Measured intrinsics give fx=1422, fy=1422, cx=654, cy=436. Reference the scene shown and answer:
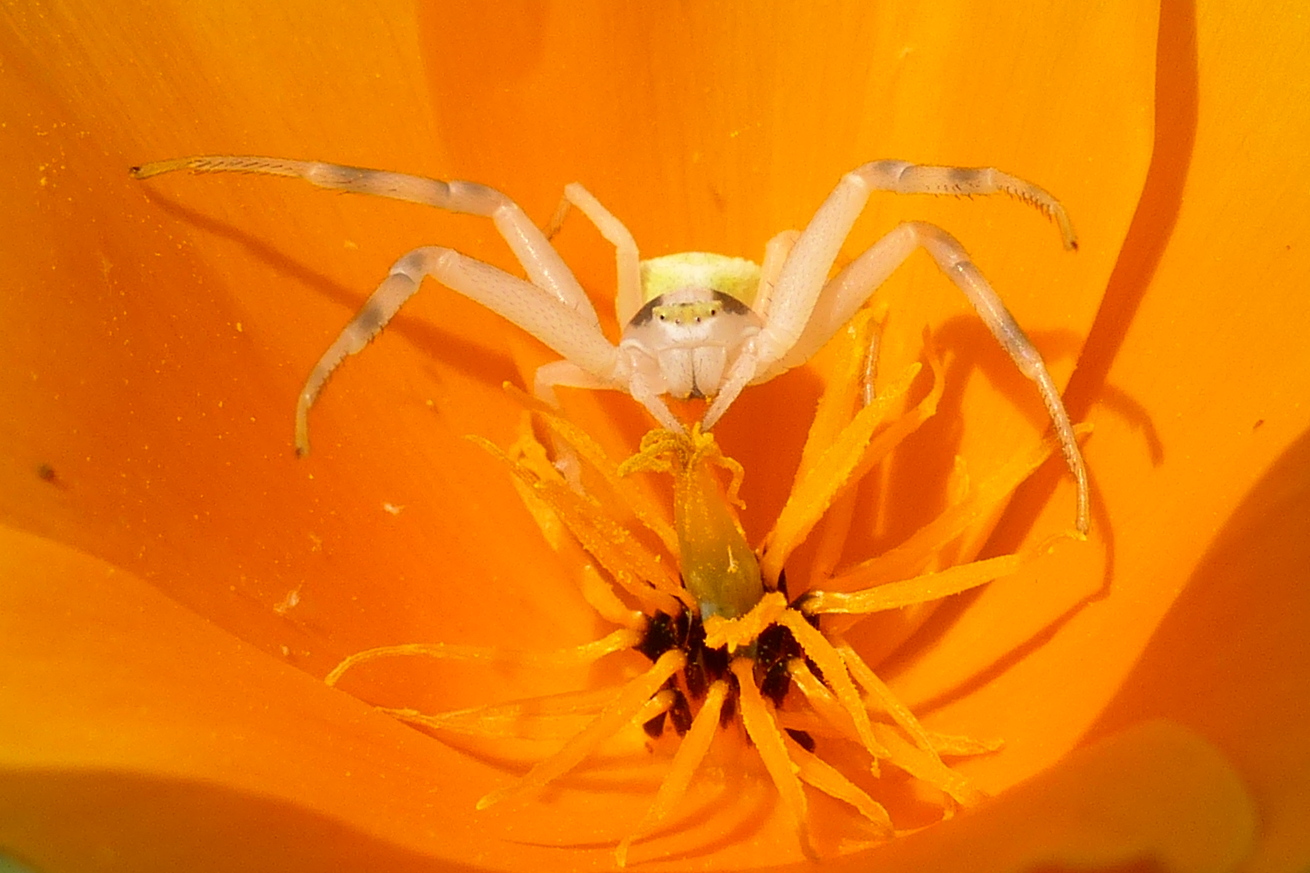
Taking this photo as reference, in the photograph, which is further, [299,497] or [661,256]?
[661,256]

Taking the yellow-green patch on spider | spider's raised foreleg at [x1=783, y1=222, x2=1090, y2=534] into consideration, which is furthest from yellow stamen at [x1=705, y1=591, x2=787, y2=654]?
spider's raised foreleg at [x1=783, y1=222, x2=1090, y2=534]

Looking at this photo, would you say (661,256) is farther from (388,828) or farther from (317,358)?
(388,828)

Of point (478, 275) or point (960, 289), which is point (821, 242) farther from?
point (478, 275)

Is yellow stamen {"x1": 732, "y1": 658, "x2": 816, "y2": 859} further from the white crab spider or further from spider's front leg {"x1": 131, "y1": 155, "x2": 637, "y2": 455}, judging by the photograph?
spider's front leg {"x1": 131, "y1": 155, "x2": 637, "y2": 455}

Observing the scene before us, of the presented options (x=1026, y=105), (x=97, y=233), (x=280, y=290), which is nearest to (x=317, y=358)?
(x=280, y=290)

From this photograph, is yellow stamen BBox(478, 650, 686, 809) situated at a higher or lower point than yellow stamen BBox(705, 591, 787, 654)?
lower

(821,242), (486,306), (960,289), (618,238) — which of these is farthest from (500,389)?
(960,289)

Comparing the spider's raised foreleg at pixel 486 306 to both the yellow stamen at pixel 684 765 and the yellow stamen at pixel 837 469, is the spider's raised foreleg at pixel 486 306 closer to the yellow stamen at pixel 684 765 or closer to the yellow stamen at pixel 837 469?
the yellow stamen at pixel 837 469
